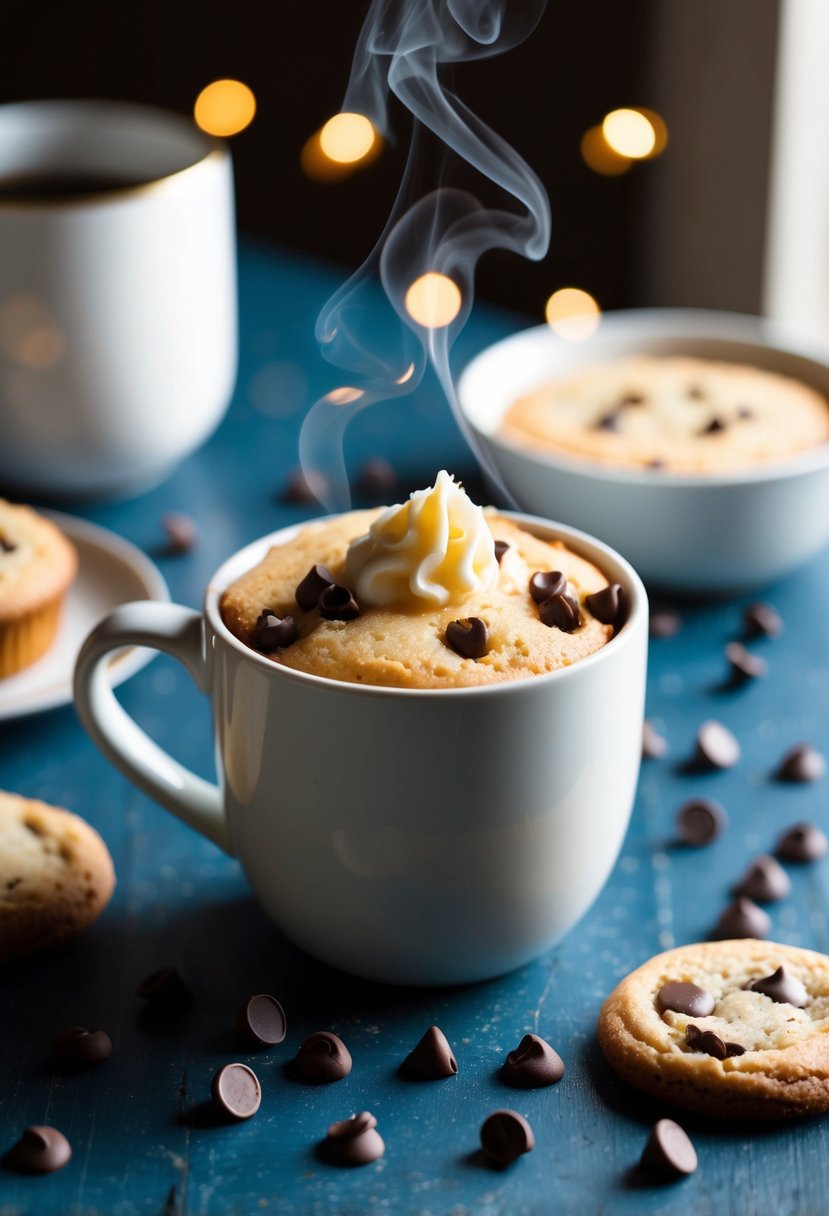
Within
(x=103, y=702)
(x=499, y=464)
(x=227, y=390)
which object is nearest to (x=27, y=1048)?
(x=103, y=702)

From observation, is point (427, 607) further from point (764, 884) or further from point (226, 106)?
point (226, 106)

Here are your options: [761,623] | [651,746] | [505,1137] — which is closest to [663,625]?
Answer: [761,623]

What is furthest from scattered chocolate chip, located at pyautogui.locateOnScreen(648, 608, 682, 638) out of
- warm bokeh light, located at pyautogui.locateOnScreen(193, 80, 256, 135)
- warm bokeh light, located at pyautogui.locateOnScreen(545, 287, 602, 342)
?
warm bokeh light, located at pyautogui.locateOnScreen(193, 80, 256, 135)

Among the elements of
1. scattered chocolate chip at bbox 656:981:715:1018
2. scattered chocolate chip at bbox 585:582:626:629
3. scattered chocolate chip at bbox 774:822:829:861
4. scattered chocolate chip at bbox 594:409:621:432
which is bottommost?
scattered chocolate chip at bbox 774:822:829:861

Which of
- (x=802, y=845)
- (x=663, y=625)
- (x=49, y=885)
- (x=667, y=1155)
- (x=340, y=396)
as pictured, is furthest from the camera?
(x=340, y=396)

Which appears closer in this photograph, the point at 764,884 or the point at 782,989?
the point at 782,989

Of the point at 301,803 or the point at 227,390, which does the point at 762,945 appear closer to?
the point at 301,803

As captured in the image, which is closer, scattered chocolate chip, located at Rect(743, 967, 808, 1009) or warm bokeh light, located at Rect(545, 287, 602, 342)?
scattered chocolate chip, located at Rect(743, 967, 808, 1009)

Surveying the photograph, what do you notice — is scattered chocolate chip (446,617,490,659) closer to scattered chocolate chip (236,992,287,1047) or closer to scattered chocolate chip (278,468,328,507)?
scattered chocolate chip (236,992,287,1047)
